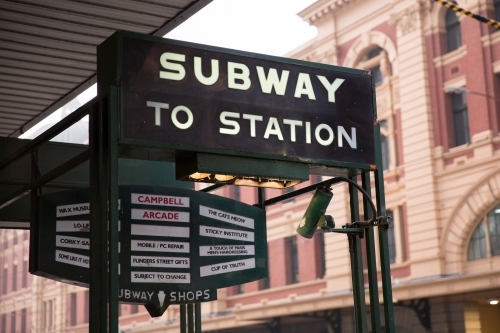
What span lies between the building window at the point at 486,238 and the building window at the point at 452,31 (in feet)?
20.7

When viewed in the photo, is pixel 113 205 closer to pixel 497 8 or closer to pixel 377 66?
pixel 497 8

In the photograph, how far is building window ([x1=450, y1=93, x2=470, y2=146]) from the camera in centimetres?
2959

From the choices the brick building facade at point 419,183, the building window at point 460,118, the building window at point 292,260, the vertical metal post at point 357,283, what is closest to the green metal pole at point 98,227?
the vertical metal post at point 357,283

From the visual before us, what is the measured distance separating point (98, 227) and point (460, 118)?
2643 cm

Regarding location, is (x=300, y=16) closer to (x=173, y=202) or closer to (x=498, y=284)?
(x=498, y=284)

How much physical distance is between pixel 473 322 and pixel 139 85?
1041 inches

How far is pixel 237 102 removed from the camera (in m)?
5.47

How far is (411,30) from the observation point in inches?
1232

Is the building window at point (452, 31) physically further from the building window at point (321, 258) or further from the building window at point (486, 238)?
the building window at point (321, 258)

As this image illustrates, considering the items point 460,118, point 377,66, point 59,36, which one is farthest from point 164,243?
point 377,66

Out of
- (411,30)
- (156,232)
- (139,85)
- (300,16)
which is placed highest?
(300,16)

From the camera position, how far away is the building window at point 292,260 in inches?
1430

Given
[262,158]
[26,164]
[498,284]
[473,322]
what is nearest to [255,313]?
[473,322]

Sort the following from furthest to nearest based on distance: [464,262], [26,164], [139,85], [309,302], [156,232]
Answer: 1. [309,302]
2. [464,262]
3. [26,164]
4. [156,232]
5. [139,85]
